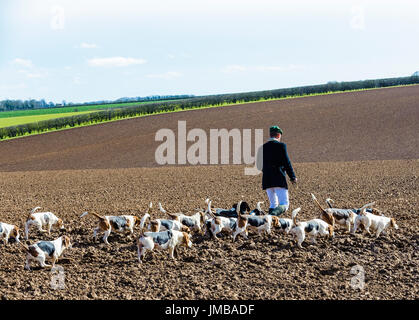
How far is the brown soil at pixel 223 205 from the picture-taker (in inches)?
314

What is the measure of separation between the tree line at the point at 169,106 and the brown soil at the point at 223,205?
1028 cm

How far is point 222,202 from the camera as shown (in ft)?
53.6

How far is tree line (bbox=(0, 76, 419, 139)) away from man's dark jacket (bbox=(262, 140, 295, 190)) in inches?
1881

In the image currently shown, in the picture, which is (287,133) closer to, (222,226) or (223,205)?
(223,205)

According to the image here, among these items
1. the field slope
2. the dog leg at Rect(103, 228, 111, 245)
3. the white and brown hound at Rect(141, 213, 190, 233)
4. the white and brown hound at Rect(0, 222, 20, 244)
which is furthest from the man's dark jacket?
the field slope

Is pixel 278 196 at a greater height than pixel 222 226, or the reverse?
pixel 278 196

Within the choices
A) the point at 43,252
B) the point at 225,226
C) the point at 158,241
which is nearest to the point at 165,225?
the point at 158,241

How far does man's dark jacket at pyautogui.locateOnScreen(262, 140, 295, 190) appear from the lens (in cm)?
1091

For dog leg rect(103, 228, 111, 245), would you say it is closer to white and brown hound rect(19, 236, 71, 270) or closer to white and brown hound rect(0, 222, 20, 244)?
white and brown hound rect(19, 236, 71, 270)

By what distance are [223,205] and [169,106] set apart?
49265 mm

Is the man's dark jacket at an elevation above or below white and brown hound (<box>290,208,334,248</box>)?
above

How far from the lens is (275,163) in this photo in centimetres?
1103
